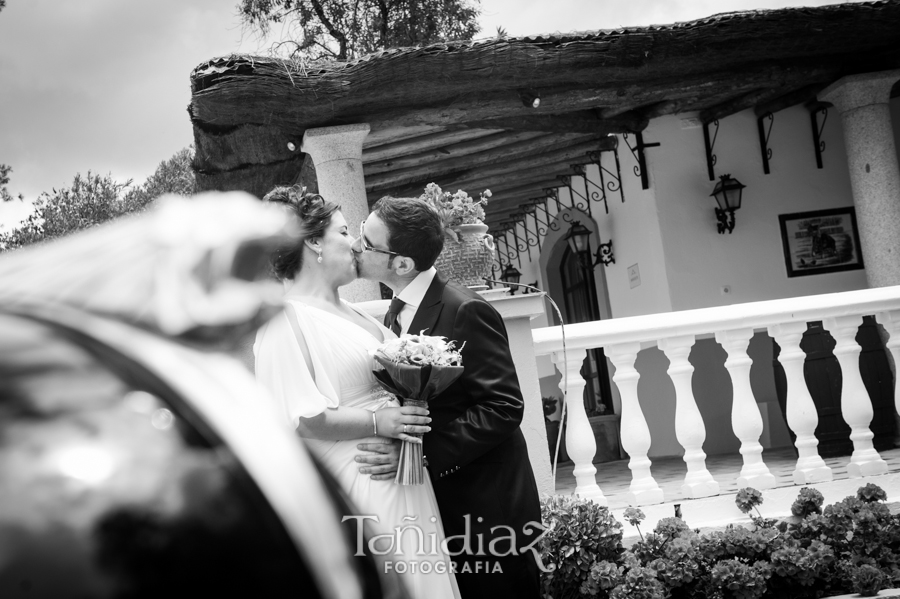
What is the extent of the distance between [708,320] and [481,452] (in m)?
2.14

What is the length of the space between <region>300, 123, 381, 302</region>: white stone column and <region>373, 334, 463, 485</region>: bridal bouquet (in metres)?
3.76

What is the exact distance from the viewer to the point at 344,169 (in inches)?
240

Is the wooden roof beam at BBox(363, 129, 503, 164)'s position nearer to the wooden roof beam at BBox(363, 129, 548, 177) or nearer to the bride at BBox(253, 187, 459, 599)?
the wooden roof beam at BBox(363, 129, 548, 177)

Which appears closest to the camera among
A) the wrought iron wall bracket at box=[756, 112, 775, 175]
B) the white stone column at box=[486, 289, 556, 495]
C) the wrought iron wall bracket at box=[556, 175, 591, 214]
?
the white stone column at box=[486, 289, 556, 495]

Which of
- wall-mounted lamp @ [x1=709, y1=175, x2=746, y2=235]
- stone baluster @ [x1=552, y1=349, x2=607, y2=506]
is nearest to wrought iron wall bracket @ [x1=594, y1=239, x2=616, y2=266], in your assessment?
wall-mounted lamp @ [x1=709, y1=175, x2=746, y2=235]

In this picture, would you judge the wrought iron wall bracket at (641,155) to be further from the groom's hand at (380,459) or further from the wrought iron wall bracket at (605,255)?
the groom's hand at (380,459)

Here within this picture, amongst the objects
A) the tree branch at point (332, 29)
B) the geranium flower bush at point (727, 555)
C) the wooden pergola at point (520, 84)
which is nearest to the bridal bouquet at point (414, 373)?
the geranium flower bush at point (727, 555)

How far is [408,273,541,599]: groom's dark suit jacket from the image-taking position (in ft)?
7.96

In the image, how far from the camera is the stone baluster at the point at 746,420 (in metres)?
4.16

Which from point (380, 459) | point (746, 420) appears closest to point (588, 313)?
point (746, 420)

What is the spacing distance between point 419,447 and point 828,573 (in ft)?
7.84

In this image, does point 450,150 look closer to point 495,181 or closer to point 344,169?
point 495,181

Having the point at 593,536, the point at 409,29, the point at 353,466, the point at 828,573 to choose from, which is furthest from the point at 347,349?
the point at 409,29

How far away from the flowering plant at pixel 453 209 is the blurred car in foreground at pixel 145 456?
3.26 meters
